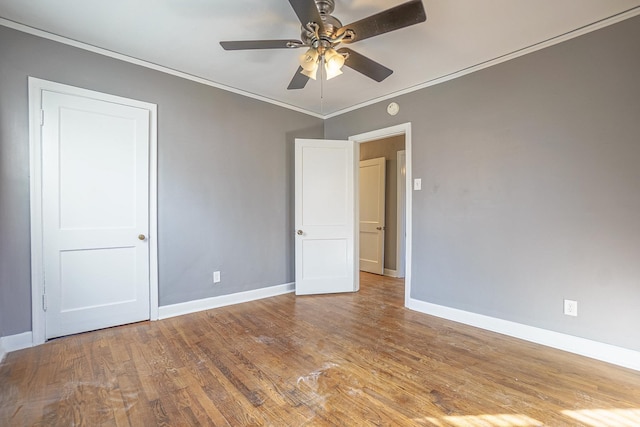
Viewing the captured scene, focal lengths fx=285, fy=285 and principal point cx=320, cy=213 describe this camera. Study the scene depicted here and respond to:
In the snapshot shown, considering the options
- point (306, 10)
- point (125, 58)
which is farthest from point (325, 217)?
point (125, 58)

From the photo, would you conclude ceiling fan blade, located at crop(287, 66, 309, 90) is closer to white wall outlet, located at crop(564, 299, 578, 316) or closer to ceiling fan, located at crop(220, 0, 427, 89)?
ceiling fan, located at crop(220, 0, 427, 89)

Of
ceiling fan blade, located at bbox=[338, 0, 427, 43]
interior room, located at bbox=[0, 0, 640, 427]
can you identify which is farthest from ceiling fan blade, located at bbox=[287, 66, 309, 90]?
ceiling fan blade, located at bbox=[338, 0, 427, 43]

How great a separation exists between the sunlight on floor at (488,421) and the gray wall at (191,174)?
2.64 m

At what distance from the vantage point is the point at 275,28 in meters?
2.31

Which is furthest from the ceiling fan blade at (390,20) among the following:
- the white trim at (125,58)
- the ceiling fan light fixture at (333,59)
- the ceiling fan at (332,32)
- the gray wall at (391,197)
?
the gray wall at (391,197)

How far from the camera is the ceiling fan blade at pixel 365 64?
2.10 m

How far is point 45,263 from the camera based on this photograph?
2.42 metres

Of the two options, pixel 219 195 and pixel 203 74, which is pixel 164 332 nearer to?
pixel 219 195

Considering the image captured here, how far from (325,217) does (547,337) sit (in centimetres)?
262

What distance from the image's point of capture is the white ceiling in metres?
2.04

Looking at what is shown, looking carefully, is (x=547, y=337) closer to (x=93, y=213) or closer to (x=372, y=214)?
(x=372, y=214)

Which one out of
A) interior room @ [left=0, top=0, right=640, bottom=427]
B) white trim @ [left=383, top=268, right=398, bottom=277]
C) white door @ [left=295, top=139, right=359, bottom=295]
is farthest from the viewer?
white trim @ [left=383, top=268, right=398, bottom=277]

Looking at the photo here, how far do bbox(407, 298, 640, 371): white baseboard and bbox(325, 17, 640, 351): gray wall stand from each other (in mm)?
55

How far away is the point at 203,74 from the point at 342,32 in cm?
193
